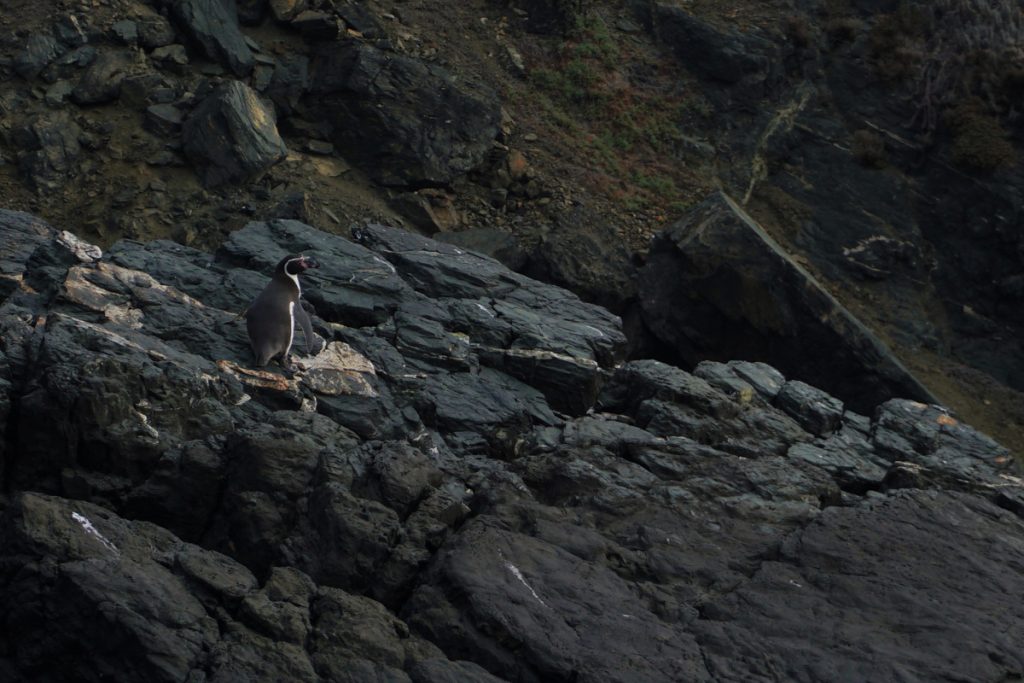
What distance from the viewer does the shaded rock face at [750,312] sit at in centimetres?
2647

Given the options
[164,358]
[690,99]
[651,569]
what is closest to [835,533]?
[651,569]

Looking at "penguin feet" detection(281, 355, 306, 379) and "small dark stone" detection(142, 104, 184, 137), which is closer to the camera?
"penguin feet" detection(281, 355, 306, 379)

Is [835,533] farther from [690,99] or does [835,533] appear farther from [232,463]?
[690,99]

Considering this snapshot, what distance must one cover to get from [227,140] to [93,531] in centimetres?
1733

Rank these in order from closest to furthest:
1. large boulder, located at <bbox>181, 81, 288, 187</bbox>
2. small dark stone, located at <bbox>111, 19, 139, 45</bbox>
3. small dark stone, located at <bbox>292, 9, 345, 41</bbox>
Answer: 1. large boulder, located at <bbox>181, 81, 288, 187</bbox>
2. small dark stone, located at <bbox>111, 19, 139, 45</bbox>
3. small dark stone, located at <bbox>292, 9, 345, 41</bbox>

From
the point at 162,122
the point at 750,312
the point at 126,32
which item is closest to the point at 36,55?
the point at 126,32

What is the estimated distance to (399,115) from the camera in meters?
29.8

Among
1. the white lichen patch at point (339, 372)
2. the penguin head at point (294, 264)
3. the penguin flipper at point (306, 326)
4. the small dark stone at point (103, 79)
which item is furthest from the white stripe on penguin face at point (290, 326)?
the small dark stone at point (103, 79)

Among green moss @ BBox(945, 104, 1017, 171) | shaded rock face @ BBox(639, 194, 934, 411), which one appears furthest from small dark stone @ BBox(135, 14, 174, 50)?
green moss @ BBox(945, 104, 1017, 171)

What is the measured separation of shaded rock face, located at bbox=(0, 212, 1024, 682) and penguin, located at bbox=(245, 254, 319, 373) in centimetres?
26

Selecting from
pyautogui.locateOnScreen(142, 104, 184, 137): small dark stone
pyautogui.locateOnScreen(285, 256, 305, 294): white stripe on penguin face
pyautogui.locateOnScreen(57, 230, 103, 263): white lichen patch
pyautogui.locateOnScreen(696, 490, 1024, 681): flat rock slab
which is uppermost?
pyautogui.locateOnScreen(696, 490, 1024, 681): flat rock slab

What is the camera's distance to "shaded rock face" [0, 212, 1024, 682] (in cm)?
1112

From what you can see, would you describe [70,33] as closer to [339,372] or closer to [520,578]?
[339,372]

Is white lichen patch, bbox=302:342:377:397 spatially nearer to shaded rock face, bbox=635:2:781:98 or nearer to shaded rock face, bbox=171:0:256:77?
shaded rock face, bbox=171:0:256:77
